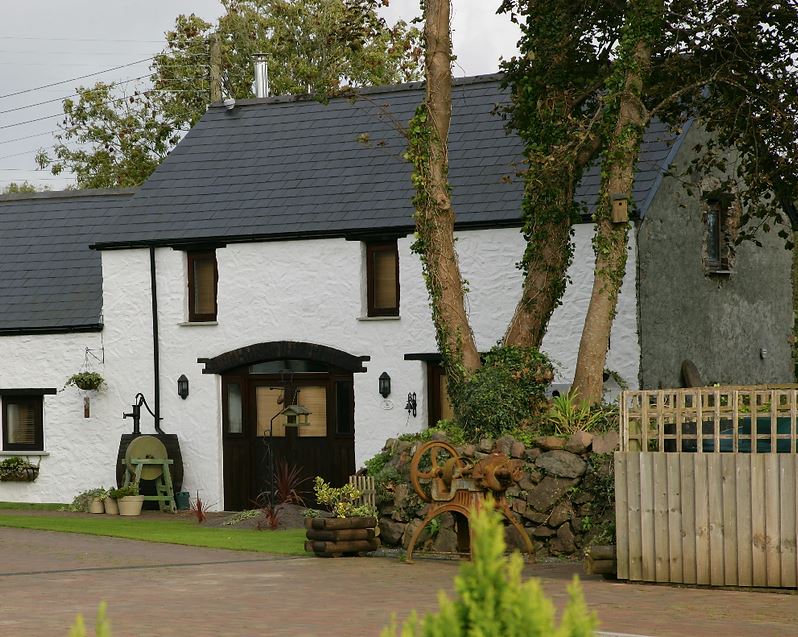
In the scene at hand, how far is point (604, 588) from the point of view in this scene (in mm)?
13578

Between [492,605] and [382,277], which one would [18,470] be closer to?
[382,277]

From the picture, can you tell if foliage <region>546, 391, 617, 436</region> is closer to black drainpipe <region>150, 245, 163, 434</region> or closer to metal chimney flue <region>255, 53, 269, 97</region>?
black drainpipe <region>150, 245, 163, 434</region>

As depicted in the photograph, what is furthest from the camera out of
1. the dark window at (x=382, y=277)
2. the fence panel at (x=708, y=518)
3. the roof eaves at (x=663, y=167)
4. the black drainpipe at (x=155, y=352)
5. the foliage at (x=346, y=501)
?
the black drainpipe at (x=155, y=352)

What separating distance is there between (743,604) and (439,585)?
3039 mm

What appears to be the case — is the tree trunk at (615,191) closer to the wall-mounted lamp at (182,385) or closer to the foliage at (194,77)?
the wall-mounted lamp at (182,385)

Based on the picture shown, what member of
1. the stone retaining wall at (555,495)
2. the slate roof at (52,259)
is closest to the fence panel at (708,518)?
the stone retaining wall at (555,495)

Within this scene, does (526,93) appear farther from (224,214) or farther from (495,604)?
(495,604)

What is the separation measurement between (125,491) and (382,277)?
600 cm

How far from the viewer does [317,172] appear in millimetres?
26938

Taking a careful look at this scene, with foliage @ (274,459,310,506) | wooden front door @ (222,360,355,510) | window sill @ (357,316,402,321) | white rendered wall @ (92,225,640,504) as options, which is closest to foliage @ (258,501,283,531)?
foliage @ (274,459,310,506)

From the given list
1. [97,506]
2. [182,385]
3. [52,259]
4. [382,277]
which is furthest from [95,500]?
[382,277]

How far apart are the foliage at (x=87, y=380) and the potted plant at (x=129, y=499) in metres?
2.27

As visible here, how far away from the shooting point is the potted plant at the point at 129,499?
2544 cm

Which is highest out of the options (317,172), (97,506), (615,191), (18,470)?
(317,172)
